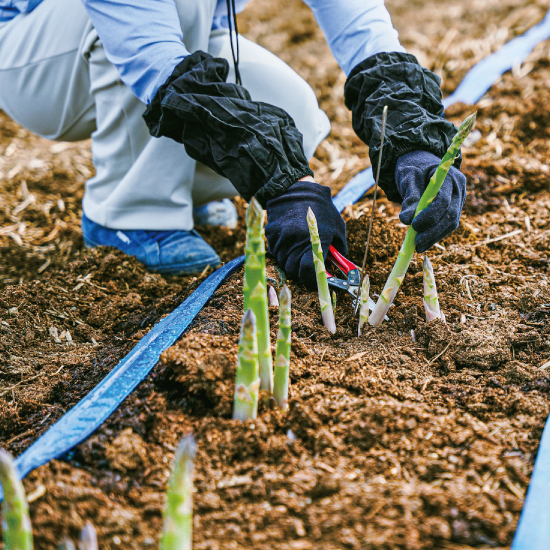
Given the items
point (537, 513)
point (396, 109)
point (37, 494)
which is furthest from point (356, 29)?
point (37, 494)

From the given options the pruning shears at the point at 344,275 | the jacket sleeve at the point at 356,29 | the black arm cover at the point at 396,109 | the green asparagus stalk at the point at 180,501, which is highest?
the jacket sleeve at the point at 356,29

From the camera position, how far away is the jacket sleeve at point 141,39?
147 centimetres

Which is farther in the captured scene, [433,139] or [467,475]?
[433,139]

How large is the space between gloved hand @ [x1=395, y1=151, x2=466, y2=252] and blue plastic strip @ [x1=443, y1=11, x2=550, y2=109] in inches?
61.2

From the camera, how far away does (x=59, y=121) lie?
204 cm

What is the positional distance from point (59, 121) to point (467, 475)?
192 cm

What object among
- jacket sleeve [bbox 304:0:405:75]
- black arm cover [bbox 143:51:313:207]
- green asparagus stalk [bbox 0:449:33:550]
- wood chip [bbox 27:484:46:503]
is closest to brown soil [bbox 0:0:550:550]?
wood chip [bbox 27:484:46:503]

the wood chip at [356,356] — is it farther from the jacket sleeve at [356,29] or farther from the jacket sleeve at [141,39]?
the jacket sleeve at [356,29]

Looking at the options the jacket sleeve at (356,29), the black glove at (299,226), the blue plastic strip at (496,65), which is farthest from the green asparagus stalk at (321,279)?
the blue plastic strip at (496,65)

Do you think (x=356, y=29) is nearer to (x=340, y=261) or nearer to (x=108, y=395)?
(x=340, y=261)

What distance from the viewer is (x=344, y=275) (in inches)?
59.4

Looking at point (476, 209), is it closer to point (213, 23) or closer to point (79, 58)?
point (213, 23)

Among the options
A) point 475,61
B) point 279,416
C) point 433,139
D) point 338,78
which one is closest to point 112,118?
point 433,139

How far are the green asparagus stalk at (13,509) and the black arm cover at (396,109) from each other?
3.93 feet
